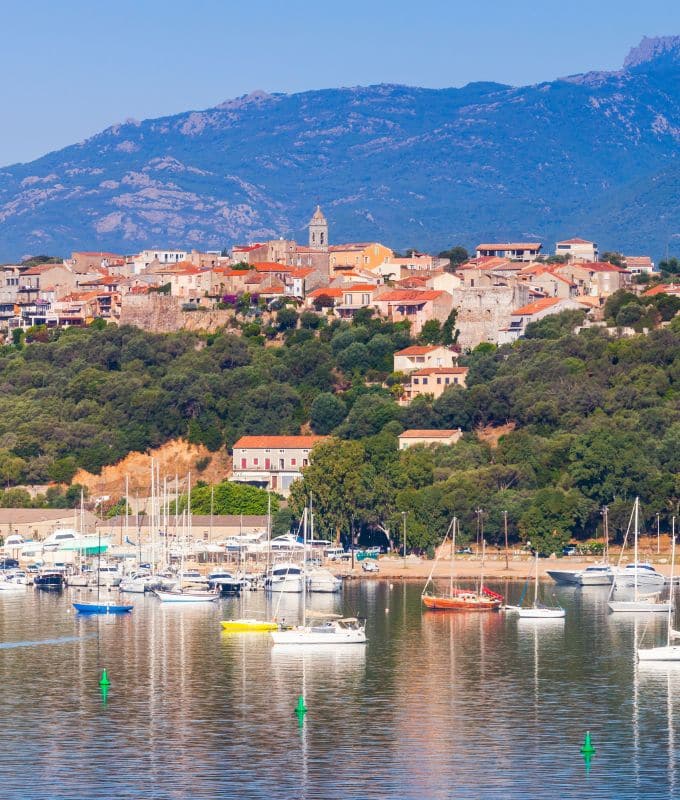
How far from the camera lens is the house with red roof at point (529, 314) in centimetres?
10619

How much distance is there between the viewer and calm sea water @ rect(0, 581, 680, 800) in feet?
123

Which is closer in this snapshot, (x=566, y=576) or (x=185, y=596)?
(x=185, y=596)

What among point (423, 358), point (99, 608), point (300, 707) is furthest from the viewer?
point (423, 358)

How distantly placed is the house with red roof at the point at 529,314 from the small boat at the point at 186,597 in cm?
4061

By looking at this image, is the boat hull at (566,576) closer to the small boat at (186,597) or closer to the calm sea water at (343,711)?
the calm sea water at (343,711)

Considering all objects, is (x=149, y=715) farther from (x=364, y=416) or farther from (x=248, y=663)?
(x=364, y=416)

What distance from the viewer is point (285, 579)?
71.3 metres

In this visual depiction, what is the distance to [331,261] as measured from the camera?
129250mm

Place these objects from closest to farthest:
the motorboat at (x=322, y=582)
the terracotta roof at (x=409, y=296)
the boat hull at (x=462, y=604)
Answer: the boat hull at (x=462, y=604) < the motorboat at (x=322, y=582) < the terracotta roof at (x=409, y=296)

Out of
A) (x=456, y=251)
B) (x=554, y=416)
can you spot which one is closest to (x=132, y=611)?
(x=554, y=416)

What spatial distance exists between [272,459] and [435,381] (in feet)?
35.8

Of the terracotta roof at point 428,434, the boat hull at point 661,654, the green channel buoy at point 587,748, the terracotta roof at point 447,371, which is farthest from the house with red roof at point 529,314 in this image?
the green channel buoy at point 587,748

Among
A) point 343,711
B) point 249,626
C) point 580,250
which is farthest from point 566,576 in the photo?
point 580,250

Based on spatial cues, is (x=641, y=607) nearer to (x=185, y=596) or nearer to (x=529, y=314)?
(x=185, y=596)
